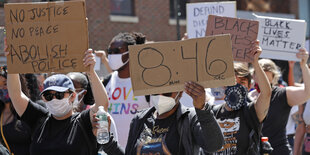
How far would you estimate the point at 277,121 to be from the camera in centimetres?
523

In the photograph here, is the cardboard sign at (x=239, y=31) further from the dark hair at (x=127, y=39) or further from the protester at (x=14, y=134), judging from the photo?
the protester at (x=14, y=134)

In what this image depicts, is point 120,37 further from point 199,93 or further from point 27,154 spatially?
point 199,93

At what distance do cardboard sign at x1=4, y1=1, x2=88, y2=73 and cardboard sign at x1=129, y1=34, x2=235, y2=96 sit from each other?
57 centimetres

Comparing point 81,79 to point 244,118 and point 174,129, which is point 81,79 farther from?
point 174,129

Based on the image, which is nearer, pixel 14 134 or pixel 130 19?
pixel 14 134

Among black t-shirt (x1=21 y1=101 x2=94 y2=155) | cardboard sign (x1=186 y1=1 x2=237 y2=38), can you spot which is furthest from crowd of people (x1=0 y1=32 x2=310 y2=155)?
cardboard sign (x1=186 y1=1 x2=237 y2=38)

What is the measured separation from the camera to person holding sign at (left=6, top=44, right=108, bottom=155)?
12.8 feet

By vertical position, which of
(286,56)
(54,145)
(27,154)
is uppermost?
(286,56)

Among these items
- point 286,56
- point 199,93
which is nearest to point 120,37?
point 286,56

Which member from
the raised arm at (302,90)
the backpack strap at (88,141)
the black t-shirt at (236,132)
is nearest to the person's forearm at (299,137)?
the raised arm at (302,90)

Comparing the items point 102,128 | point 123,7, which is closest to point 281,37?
point 102,128

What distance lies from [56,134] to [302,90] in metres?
2.36

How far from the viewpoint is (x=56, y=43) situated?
404 centimetres

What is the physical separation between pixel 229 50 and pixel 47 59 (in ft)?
4.76
